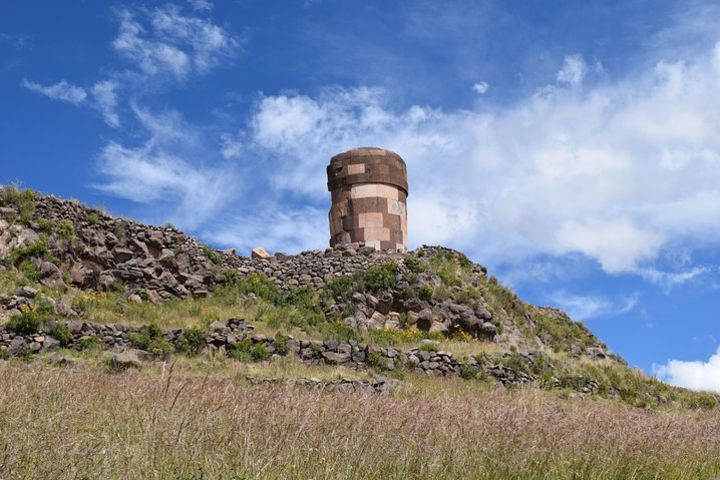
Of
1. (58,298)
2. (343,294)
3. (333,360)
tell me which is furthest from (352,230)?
(58,298)

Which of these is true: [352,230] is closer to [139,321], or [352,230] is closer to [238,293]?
[238,293]

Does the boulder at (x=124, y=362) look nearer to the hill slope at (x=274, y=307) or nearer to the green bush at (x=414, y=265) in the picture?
the hill slope at (x=274, y=307)

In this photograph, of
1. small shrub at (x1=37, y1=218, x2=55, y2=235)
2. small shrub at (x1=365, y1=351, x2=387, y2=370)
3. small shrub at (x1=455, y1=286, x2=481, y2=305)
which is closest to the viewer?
small shrub at (x1=365, y1=351, x2=387, y2=370)

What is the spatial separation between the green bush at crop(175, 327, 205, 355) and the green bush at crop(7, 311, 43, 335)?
2.62 meters

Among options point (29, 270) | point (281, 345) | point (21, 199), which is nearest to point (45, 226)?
point (21, 199)

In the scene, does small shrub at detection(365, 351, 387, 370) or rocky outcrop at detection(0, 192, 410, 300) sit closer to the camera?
small shrub at detection(365, 351, 387, 370)

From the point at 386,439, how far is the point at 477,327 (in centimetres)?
1404

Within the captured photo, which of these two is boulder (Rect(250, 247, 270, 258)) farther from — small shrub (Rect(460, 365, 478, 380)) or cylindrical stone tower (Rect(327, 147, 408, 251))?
small shrub (Rect(460, 365, 478, 380))

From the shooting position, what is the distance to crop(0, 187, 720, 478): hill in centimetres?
407

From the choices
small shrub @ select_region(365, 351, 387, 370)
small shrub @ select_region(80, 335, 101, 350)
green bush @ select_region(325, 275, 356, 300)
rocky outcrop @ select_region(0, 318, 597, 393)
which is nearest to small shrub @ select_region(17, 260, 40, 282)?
rocky outcrop @ select_region(0, 318, 597, 393)

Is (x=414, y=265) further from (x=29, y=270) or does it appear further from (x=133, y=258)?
(x=29, y=270)

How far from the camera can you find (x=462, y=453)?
4000 mm

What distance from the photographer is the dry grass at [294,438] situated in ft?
10.5

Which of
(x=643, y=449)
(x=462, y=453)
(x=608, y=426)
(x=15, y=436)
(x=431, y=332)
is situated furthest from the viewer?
(x=431, y=332)
